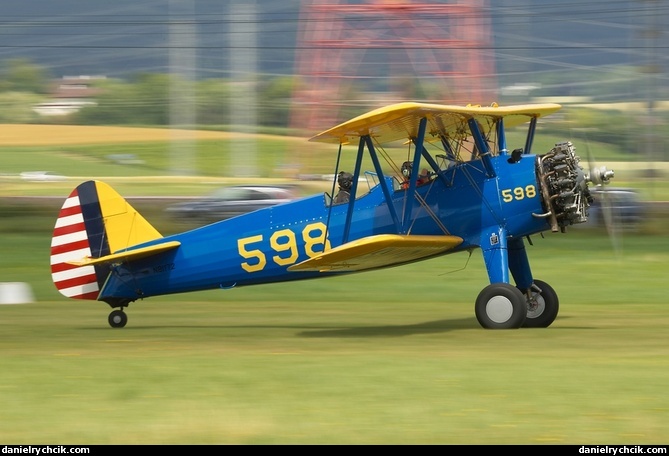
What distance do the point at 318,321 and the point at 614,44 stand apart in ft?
429

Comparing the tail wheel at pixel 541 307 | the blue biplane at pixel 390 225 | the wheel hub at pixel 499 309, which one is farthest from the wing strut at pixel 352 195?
the tail wheel at pixel 541 307

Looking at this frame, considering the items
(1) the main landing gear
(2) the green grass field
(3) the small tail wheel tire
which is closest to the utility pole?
(2) the green grass field

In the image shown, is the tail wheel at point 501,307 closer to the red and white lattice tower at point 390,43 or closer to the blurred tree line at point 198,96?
the red and white lattice tower at point 390,43

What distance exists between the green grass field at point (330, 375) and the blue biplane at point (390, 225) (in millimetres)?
721

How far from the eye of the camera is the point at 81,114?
107125mm

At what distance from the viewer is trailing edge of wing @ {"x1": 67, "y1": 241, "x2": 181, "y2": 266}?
601 inches

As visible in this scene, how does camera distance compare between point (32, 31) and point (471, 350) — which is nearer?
point (471, 350)

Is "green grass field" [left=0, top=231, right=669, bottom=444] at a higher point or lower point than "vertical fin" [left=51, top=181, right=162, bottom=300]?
lower

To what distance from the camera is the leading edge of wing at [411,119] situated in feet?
43.4

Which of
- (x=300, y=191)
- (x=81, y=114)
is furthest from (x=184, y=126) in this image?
(x=300, y=191)

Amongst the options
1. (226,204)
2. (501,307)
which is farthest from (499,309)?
(226,204)

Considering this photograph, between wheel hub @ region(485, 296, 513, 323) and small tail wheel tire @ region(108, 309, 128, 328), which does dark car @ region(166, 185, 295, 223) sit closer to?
small tail wheel tire @ region(108, 309, 128, 328)

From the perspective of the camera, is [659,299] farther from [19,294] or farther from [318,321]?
[19,294]

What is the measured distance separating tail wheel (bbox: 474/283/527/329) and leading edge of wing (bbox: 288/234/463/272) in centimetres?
99
